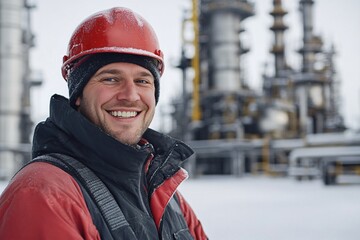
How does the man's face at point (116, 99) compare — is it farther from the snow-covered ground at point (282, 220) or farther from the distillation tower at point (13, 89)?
the distillation tower at point (13, 89)

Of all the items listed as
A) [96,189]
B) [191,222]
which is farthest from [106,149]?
[191,222]

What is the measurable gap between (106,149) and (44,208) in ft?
1.12

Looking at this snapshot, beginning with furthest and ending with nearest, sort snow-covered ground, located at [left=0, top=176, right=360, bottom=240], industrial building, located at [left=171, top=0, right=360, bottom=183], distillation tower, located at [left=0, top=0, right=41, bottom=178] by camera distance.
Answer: industrial building, located at [left=171, top=0, right=360, bottom=183] → distillation tower, located at [left=0, top=0, right=41, bottom=178] → snow-covered ground, located at [left=0, top=176, right=360, bottom=240]

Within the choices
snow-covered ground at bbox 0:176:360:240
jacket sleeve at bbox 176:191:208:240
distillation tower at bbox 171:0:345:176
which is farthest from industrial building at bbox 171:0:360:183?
jacket sleeve at bbox 176:191:208:240

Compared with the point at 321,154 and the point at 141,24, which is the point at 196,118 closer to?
the point at 321,154

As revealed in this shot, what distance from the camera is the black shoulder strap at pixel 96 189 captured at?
145 cm

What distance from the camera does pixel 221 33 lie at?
27750mm

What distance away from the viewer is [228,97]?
2698 cm

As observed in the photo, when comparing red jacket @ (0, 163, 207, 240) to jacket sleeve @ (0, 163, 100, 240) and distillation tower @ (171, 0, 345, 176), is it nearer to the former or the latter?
jacket sleeve @ (0, 163, 100, 240)

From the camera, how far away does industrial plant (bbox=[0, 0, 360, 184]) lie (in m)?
23.2

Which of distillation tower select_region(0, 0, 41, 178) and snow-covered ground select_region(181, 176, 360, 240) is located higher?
distillation tower select_region(0, 0, 41, 178)

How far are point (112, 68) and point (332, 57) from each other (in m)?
37.0

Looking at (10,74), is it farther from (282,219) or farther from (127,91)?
(127,91)

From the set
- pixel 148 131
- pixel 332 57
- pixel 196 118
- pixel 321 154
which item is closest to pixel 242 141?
pixel 196 118
